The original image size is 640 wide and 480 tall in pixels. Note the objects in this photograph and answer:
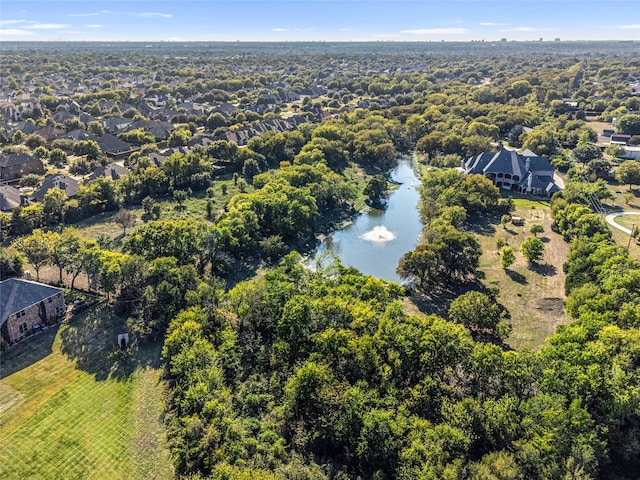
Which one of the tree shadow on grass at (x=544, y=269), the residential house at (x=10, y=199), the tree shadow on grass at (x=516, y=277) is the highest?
the residential house at (x=10, y=199)

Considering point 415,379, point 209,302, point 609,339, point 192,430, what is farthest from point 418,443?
point 209,302

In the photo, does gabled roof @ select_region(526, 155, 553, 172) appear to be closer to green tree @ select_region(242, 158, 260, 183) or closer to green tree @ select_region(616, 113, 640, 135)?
green tree @ select_region(616, 113, 640, 135)

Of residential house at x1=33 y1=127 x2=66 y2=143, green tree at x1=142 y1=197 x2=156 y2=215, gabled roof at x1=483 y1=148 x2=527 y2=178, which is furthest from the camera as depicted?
residential house at x1=33 y1=127 x2=66 y2=143

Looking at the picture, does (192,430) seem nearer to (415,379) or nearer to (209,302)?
(209,302)

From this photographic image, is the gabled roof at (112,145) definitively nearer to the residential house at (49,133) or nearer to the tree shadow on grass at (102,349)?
the residential house at (49,133)

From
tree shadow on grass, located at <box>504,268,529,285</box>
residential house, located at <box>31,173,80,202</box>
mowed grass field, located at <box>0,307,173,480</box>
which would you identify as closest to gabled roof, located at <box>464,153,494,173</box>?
tree shadow on grass, located at <box>504,268,529,285</box>

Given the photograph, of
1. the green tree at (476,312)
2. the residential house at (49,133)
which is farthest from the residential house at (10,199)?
the green tree at (476,312)

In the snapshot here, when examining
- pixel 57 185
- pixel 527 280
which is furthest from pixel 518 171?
pixel 57 185
